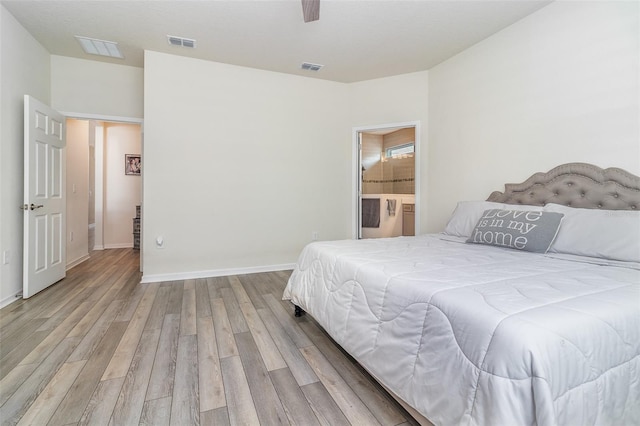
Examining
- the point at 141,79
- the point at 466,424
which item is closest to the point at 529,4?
the point at 466,424

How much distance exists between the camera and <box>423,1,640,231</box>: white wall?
6.97 feet

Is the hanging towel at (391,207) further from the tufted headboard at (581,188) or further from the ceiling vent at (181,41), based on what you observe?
the ceiling vent at (181,41)

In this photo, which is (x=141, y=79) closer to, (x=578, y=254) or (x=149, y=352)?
(x=149, y=352)

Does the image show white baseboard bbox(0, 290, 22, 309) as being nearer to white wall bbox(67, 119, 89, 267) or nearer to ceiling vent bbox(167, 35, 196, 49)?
white wall bbox(67, 119, 89, 267)

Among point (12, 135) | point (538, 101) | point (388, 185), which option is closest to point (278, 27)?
point (538, 101)

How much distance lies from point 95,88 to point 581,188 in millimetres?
5272

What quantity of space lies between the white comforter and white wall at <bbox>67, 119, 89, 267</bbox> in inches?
177

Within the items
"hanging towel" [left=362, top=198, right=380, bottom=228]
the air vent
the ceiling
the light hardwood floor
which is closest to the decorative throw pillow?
the light hardwood floor

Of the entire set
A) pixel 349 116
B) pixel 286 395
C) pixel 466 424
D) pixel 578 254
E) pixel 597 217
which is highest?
pixel 349 116

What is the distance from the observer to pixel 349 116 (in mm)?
4426

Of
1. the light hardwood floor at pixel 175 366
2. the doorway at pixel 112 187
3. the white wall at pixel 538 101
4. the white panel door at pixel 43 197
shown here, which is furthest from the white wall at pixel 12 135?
the white wall at pixel 538 101

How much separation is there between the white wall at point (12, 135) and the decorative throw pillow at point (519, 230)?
4.19 m

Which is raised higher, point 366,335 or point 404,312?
point 404,312

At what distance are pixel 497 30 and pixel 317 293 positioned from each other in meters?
3.14
